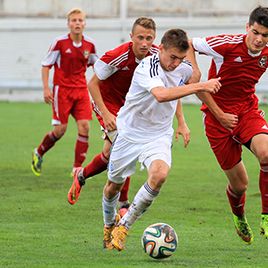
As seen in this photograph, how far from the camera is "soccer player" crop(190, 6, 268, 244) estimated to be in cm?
889

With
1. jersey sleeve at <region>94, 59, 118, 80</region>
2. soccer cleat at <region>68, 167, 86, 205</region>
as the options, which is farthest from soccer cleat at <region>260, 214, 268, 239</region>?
soccer cleat at <region>68, 167, 86, 205</region>

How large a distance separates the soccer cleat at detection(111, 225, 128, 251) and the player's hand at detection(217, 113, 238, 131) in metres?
1.50

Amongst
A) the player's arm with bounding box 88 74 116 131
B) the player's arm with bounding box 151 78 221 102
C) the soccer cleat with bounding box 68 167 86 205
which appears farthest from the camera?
the soccer cleat with bounding box 68 167 86 205

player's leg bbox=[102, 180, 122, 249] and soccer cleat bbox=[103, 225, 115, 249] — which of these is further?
player's leg bbox=[102, 180, 122, 249]

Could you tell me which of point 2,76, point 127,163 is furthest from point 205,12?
point 127,163

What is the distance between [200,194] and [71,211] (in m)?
2.37

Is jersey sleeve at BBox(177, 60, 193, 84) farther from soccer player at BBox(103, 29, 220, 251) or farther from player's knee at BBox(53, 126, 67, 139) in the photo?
player's knee at BBox(53, 126, 67, 139)

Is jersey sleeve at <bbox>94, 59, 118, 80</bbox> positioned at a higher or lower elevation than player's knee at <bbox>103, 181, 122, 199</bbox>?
higher

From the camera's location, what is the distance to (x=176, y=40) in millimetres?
8000

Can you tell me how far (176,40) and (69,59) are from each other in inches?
276

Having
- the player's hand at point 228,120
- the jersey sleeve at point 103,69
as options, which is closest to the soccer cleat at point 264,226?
the player's hand at point 228,120

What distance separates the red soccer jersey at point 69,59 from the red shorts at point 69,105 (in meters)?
0.12

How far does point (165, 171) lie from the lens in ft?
26.5

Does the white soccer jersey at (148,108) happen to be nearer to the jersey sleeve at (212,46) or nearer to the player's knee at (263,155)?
the jersey sleeve at (212,46)
